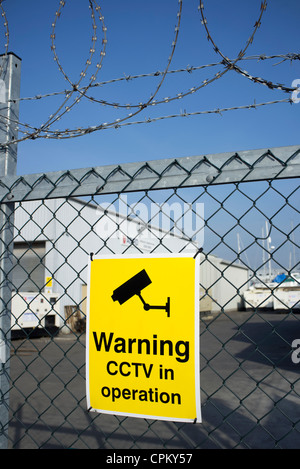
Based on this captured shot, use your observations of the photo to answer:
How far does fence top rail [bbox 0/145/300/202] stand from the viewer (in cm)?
158

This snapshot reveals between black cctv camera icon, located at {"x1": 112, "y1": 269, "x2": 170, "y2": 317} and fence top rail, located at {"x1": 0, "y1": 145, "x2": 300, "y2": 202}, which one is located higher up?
fence top rail, located at {"x1": 0, "y1": 145, "x2": 300, "y2": 202}

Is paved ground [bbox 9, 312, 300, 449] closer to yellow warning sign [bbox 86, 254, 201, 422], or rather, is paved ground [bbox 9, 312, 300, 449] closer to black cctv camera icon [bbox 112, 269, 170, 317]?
yellow warning sign [bbox 86, 254, 201, 422]

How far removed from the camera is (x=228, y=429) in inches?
180

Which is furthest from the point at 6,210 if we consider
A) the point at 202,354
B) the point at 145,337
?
the point at 202,354

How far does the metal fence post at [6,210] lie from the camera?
2092 millimetres

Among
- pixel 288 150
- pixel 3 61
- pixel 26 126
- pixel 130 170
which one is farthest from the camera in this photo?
pixel 26 126

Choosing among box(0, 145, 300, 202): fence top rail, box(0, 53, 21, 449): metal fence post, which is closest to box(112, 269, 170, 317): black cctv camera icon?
box(0, 145, 300, 202): fence top rail

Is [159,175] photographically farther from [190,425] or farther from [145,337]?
[190,425]

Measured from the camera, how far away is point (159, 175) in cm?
176

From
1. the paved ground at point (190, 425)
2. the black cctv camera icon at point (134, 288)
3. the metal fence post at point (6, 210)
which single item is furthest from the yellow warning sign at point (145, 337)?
the metal fence post at point (6, 210)

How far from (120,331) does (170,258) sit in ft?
1.25

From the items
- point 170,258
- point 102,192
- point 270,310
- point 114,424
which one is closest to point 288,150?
point 170,258

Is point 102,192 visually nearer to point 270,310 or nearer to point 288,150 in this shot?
point 288,150

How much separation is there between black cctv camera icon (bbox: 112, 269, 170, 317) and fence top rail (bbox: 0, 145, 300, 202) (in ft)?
1.32
